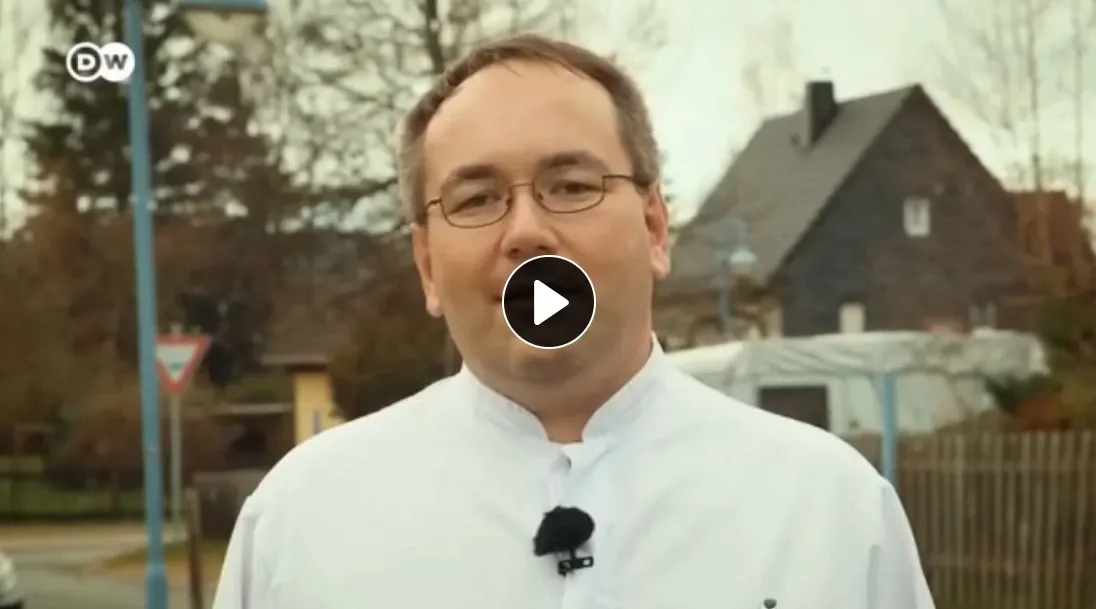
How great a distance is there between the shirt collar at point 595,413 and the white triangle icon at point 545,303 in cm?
9

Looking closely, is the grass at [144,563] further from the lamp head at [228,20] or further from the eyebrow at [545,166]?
the eyebrow at [545,166]

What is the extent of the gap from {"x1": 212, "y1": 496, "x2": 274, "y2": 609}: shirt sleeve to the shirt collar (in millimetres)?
150

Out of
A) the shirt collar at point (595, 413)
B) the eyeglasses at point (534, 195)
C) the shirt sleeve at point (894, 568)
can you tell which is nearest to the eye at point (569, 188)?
the eyeglasses at point (534, 195)

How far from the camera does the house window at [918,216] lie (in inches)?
62.1

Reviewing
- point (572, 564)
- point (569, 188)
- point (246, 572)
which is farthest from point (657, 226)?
point (246, 572)

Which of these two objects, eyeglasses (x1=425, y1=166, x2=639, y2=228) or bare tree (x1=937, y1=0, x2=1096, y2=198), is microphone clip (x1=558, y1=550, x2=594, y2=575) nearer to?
eyeglasses (x1=425, y1=166, x2=639, y2=228)

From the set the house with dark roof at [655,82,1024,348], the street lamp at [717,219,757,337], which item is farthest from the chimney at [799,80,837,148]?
the street lamp at [717,219,757,337]

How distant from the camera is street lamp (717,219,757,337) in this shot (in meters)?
1.50

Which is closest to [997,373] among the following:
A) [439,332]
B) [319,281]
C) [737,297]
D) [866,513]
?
[737,297]

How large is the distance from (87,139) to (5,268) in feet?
0.60

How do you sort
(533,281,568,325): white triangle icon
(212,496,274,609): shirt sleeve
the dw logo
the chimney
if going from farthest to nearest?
the chimney < the dw logo < (212,496,274,609): shirt sleeve < (533,281,568,325): white triangle icon

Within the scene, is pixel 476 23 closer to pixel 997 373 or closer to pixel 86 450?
pixel 86 450

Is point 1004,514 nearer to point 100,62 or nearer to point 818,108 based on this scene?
Result: point 818,108

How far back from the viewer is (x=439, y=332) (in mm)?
1402
